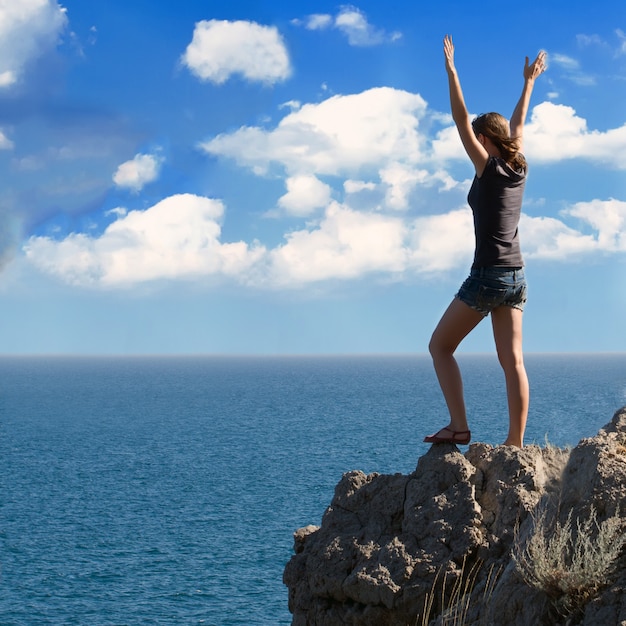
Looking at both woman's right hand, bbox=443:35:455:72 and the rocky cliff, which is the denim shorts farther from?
woman's right hand, bbox=443:35:455:72

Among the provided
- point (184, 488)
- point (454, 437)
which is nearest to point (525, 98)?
point (454, 437)

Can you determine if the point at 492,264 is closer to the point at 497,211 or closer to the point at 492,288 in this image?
the point at 492,288

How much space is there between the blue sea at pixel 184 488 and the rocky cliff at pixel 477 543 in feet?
2.53

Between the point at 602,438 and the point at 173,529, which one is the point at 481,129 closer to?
the point at 602,438

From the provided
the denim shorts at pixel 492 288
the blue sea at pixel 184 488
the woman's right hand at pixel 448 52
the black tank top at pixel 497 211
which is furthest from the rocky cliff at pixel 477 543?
the woman's right hand at pixel 448 52

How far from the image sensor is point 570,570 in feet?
15.6

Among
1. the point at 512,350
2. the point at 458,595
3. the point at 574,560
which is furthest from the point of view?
the point at 512,350

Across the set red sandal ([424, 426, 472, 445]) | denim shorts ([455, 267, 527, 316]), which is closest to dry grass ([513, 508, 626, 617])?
red sandal ([424, 426, 472, 445])

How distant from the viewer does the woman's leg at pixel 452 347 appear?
6.66 m

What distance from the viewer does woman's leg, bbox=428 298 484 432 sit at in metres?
6.66

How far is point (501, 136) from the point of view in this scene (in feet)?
20.9

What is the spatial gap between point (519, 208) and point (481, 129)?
70 centimetres

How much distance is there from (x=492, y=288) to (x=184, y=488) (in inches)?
1759

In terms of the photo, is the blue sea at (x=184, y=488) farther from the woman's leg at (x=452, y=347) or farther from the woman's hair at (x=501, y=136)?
the woman's hair at (x=501, y=136)
